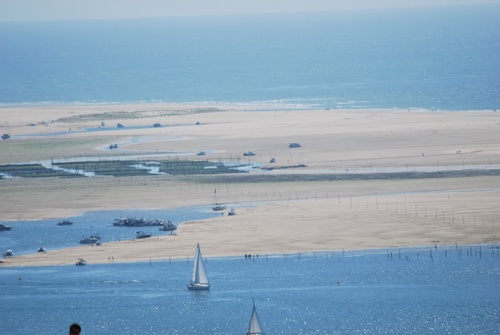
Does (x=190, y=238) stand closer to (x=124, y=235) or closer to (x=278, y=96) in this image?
(x=124, y=235)

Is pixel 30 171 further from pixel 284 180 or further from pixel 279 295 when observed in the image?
pixel 279 295

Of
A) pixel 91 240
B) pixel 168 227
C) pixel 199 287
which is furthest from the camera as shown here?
pixel 168 227

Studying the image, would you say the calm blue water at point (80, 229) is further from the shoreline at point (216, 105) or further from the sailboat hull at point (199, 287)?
the shoreline at point (216, 105)

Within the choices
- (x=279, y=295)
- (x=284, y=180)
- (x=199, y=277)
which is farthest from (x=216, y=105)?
(x=279, y=295)

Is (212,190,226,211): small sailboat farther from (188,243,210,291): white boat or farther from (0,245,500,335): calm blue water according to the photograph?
(188,243,210,291): white boat

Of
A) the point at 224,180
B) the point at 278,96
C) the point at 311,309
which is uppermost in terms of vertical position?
the point at 278,96

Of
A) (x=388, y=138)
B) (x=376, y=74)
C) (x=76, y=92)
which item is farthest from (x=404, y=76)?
(x=388, y=138)

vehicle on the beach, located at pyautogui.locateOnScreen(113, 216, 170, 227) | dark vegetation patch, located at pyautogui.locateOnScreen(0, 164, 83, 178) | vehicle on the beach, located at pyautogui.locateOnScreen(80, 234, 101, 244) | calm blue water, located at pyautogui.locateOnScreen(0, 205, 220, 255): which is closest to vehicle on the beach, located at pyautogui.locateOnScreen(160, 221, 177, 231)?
calm blue water, located at pyautogui.locateOnScreen(0, 205, 220, 255)


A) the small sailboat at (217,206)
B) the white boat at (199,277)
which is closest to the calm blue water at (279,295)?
the white boat at (199,277)
